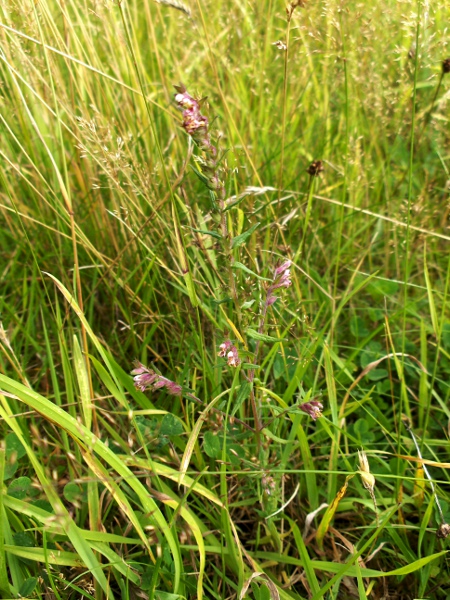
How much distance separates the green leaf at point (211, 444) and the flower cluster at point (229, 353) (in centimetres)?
34

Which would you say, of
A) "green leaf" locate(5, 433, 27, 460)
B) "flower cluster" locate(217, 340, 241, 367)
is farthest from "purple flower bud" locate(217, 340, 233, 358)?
"green leaf" locate(5, 433, 27, 460)

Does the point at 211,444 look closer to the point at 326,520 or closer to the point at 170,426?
the point at 170,426

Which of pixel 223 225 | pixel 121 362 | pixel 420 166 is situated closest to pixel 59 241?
pixel 121 362

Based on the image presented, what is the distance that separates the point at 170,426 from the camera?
4.88 feet

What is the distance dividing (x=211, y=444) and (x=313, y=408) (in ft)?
1.13

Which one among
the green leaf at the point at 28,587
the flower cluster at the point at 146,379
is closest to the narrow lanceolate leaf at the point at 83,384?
the flower cluster at the point at 146,379

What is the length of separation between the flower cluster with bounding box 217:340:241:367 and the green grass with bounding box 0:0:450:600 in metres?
0.04

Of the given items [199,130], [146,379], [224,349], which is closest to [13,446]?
[146,379]

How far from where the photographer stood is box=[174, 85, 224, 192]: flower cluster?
107cm

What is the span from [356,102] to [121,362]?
1.51 meters

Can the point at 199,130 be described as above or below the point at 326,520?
above

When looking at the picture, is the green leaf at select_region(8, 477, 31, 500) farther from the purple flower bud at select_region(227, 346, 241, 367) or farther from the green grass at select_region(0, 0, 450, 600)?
the purple flower bud at select_region(227, 346, 241, 367)

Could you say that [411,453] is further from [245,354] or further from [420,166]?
[420,166]

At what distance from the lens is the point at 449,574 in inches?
53.3
